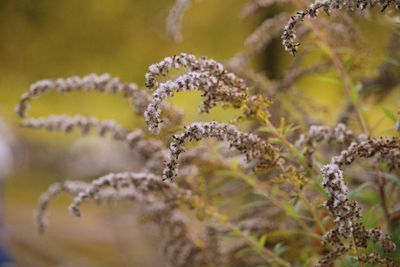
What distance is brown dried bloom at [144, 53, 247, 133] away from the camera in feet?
2.46

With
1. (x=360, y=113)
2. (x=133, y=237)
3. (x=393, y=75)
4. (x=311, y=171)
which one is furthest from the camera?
(x=133, y=237)

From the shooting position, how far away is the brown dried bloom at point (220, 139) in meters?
0.74

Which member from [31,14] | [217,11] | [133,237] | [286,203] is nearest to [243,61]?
[286,203]

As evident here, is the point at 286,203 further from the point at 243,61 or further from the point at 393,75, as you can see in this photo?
the point at 393,75

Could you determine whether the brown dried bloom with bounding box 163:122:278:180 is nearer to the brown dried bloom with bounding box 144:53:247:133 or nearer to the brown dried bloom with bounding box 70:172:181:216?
the brown dried bloom with bounding box 144:53:247:133

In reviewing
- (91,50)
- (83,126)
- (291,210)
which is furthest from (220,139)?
(91,50)

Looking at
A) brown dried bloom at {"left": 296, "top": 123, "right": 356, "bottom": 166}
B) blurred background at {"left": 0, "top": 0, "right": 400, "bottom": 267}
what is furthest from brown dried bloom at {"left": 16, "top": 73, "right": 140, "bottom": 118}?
blurred background at {"left": 0, "top": 0, "right": 400, "bottom": 267}

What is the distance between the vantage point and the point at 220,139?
822 mm

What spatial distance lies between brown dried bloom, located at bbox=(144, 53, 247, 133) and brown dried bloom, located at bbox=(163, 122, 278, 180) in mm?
26

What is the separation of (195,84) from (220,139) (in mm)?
62

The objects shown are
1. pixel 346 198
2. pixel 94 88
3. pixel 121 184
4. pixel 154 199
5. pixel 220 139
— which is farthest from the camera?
pixel 154 199

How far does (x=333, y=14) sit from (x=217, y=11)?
14.2 ft

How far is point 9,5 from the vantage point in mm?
5742

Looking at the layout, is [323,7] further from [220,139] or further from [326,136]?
[326,136]
